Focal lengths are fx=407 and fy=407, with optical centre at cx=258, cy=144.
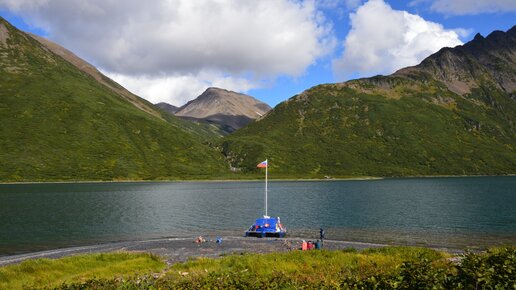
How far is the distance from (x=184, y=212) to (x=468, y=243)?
245 feet

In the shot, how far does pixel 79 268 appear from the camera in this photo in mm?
37469

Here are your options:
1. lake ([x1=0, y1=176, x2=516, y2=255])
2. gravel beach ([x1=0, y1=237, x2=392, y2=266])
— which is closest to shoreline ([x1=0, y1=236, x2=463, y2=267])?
gravel beach ([x1=0, y1=237, x2=392, y2=266])

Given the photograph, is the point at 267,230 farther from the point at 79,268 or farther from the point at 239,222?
the point at 79,268

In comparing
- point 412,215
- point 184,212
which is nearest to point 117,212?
point 184,212

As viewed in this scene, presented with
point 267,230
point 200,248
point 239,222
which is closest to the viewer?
point 200,248

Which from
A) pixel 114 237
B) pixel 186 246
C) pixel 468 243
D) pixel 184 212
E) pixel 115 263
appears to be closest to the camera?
pixel 115 263

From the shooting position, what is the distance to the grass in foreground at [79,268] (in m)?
31.9

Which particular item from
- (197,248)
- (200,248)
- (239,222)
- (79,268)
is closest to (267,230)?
(200,248)

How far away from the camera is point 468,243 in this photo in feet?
214

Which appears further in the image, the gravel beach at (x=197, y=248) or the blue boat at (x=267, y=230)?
the blue boat at (x=267, y=230)

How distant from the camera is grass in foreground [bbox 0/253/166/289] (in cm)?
3194

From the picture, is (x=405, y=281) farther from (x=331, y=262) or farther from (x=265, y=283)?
(x=331, y=262)

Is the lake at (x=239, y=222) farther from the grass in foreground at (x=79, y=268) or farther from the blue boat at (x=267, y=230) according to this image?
the grass in foreground at (x=79, y=268)

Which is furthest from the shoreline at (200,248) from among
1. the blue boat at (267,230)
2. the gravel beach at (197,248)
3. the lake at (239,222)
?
the lake at (239,222)
